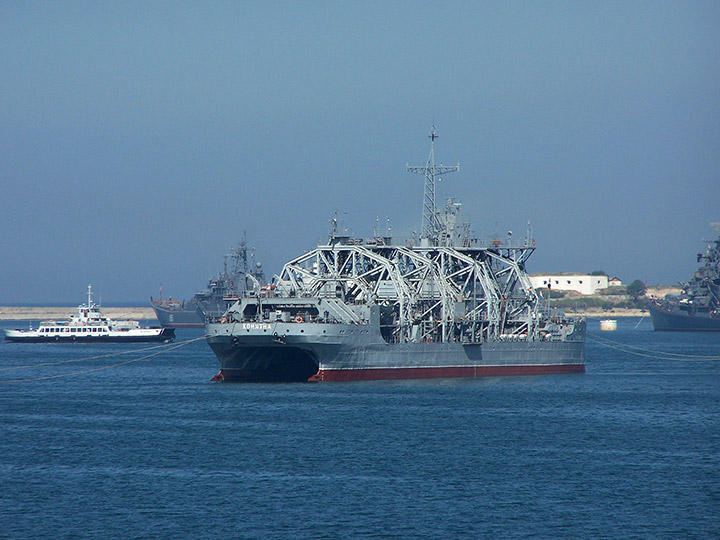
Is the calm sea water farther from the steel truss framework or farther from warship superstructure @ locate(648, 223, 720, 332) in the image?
warship superstructure @ locate(648, 223, 720, 332)

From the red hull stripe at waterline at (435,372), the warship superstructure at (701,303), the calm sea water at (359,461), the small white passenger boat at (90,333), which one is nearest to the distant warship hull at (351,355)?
the red hull stripe at waterline at (435,372)

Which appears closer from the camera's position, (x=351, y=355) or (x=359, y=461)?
(x=359, y=461)

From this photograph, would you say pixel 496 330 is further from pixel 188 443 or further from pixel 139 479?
pixel 139 479

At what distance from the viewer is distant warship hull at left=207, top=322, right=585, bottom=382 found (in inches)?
2534

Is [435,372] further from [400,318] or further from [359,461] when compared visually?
[359,461]

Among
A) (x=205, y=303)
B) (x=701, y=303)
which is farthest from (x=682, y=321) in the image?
(x=205, y=303)

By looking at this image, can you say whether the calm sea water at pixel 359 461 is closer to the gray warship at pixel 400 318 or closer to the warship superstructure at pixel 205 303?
the gray warship at pixel 400 318

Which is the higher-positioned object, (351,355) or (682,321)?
(682,321)

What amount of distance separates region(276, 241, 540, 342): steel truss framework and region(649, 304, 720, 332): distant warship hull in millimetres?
99269

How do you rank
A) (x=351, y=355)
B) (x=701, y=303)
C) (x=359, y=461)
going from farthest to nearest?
(x=701, y=303) < (x=351, y=355) < (x=359, y=461)

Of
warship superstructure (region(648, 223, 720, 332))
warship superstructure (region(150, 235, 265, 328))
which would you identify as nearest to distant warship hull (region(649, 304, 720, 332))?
warship superstructure (region(648, 223, 720, 332))

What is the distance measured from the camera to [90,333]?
125562 millimetres

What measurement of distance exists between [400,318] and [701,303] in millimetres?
118469

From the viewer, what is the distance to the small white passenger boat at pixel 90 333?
125m
